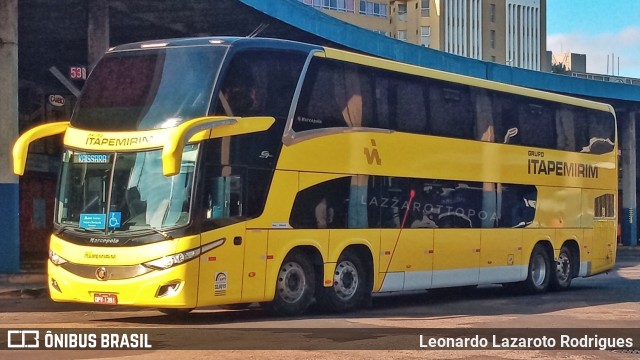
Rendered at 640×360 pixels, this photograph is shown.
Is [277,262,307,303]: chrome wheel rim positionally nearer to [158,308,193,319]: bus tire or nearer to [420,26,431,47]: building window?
[158,308,193,319]: bus tire

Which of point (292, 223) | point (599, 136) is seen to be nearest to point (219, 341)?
point (292, 223)

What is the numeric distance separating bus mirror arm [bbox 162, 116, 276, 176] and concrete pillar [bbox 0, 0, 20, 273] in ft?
35.8

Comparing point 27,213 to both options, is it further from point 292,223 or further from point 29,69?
point 292,223

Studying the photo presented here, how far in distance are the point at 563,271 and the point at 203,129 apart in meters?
12.6

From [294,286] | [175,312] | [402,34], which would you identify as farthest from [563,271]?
[402,34]

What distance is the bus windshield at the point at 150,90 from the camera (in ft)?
48.9

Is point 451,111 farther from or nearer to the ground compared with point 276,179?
farther from the ground

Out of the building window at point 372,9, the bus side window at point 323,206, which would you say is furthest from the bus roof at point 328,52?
the building window at point 372,9

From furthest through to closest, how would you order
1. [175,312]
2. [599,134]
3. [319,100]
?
[599,134] < [319,100] < [175,312]

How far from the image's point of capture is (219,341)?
40.7 feet

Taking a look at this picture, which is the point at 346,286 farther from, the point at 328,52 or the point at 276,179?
the point at 328,52

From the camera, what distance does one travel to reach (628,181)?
2186 inches

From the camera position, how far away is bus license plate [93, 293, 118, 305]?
1438 centimetres

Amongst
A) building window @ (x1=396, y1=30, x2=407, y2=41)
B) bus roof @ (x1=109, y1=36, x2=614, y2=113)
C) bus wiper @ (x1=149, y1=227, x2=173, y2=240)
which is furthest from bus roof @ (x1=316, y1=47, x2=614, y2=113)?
building window @ (x1=396, y1=30, x2=407, y2=41)
